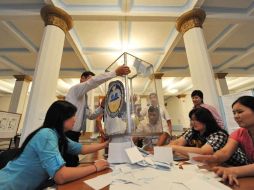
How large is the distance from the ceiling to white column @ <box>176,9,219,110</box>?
0.19 meters

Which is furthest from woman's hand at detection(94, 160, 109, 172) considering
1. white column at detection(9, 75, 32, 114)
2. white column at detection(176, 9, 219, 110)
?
white column at detection(9, 75, 32, 114)

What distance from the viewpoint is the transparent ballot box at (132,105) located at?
980mm

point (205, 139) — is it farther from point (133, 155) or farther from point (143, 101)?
point (133, 155)

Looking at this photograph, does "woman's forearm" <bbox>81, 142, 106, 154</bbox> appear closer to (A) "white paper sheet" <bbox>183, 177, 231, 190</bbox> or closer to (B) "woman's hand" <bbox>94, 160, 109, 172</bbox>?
(B) "woman's hand" <bbox>94, 160, 109, 172</bbox>

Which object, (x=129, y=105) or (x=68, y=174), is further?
(x=129, y=105)

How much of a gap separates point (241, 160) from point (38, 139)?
3.86ft

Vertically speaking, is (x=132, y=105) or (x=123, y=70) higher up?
(x=123, y=70)

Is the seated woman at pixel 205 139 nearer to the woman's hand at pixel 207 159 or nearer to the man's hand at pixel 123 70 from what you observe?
the woman's hand at pixel 207 159

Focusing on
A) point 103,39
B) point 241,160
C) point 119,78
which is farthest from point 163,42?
point 241,160

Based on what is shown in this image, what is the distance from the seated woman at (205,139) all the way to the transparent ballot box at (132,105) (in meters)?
0.25

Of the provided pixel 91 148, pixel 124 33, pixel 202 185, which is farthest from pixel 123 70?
pixel 124 33

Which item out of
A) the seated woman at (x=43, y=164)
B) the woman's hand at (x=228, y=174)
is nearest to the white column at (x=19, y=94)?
the seated woman at (x=43, y=164)

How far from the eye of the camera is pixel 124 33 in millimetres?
3598

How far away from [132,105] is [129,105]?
0.26 feet
